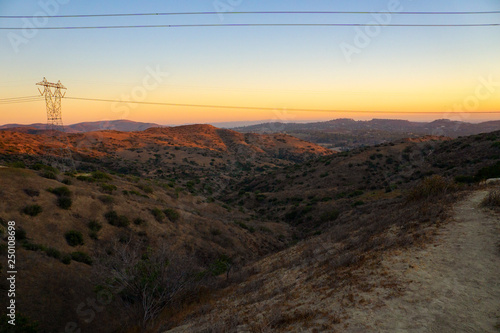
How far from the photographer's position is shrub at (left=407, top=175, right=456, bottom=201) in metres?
15.0

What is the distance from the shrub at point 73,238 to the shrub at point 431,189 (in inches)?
885

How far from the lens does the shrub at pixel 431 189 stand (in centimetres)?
1504

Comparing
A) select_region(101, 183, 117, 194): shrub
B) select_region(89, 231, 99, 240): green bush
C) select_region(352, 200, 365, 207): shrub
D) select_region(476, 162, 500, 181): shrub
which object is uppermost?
select_region(476, 162, 500, 181): shrub

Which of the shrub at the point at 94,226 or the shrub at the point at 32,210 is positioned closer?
the shrub at the point at 32,210

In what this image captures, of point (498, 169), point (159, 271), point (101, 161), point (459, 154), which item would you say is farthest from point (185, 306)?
point (101, 161)

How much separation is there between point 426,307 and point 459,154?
40.3 meters

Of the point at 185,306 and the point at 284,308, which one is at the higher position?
the point at 284,308

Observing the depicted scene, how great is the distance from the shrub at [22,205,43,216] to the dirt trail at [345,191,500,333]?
1948 cm

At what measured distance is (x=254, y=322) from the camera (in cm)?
700

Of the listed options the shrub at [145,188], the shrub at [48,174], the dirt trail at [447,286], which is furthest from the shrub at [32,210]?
the dirt trail at [447,286]

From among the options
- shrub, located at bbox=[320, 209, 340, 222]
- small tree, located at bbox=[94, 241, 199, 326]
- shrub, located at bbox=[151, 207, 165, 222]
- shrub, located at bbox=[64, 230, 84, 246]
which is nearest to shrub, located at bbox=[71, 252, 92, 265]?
shrub, located at bbox=[64, 230, 84, 246]

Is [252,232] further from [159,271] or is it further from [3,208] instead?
[3,208]

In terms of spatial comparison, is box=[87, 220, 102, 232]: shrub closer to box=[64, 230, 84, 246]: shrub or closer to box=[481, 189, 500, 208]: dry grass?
box=[64, 230, 84, 246]: shrub

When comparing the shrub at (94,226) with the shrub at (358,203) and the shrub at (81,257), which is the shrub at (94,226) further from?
the shrub at (358,203)
